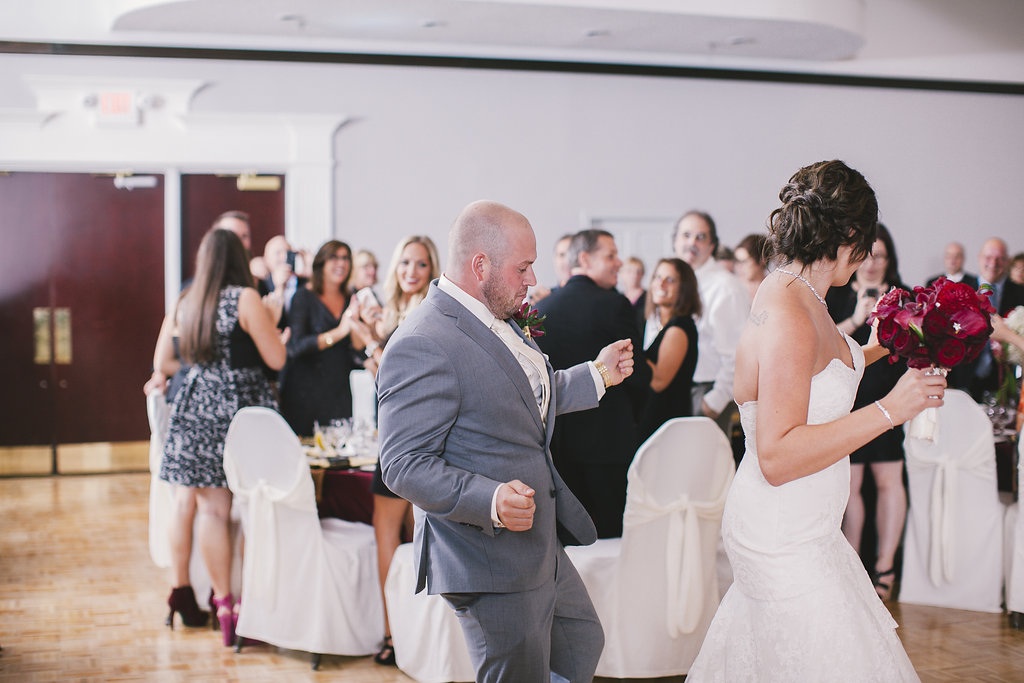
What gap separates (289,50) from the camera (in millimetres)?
8484

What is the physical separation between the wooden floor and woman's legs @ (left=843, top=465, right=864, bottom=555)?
0.38 metres

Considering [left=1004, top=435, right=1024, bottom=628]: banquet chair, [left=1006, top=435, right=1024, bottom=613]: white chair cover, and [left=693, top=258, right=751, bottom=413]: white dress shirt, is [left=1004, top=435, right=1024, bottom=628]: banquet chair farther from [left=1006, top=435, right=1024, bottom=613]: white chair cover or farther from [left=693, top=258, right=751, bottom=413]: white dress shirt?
[left=693, top=258, right=751, bottom=413]: white dress shirt

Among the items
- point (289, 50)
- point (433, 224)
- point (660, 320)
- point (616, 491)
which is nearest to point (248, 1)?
point (289, 50)

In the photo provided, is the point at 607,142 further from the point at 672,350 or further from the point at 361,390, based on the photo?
the point at 672,350

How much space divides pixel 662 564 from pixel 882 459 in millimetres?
1694

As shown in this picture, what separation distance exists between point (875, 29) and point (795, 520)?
28.9 feet

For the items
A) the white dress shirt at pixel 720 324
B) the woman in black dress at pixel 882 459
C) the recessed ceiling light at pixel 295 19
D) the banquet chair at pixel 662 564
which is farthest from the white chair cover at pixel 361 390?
the recessed ceiling light at pixel 295 19

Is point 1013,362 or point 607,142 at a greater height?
point 607,142

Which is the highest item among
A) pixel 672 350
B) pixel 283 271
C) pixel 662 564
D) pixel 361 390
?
pixel 283 271

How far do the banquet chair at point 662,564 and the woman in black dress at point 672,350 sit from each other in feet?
3.17

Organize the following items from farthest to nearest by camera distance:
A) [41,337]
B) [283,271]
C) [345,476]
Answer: [41,337]
[283,271]
[345,476]

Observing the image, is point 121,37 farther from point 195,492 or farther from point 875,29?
point 875,29

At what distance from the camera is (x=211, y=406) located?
4176mm

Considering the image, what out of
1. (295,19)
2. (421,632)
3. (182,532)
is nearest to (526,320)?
(421,632)
